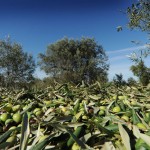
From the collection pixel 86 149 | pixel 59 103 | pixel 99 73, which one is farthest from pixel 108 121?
pixel 99 73

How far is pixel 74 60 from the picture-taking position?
5859cm

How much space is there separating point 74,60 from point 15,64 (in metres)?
13.1

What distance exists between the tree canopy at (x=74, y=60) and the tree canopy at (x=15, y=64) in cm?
713

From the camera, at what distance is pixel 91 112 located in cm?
182

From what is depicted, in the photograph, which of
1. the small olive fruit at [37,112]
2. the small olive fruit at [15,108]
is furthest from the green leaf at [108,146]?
the small olive fruit at [15,108]

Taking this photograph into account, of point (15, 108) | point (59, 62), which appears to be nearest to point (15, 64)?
point (59, 62)

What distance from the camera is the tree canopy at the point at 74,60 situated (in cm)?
5756

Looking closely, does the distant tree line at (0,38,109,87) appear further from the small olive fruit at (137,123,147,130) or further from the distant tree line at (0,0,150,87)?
the small olive fruit at (137,123,147,130)

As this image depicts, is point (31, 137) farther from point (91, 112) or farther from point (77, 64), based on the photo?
point (77, 64)

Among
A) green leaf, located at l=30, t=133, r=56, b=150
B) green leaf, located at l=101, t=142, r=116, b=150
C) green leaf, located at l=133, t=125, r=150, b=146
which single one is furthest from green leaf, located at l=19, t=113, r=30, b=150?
green leaf, located at l=133, t=125, r=150, b=146

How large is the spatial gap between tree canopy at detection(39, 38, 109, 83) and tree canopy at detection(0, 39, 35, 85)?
713 cm

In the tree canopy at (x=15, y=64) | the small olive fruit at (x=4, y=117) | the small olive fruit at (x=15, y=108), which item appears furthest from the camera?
the tree canopy at (x=15, y=64)

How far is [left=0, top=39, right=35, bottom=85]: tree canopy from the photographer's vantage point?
168 feet

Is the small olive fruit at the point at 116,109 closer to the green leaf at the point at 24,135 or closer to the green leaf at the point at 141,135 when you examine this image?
the green leaf at the point at 141,135
